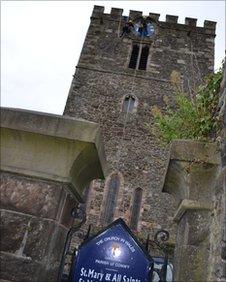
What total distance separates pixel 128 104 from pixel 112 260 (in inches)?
579

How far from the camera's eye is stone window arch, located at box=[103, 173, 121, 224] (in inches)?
580

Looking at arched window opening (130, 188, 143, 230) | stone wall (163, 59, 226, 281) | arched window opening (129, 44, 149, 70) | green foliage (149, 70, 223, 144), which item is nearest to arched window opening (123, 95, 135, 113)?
arched window opening (129, 44, 149, 70)

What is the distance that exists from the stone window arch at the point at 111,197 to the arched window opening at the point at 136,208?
0.78 meters

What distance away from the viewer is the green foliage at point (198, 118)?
2844mm

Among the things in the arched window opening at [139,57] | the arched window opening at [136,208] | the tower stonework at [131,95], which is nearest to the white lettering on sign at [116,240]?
the tower stonework at [131,95]

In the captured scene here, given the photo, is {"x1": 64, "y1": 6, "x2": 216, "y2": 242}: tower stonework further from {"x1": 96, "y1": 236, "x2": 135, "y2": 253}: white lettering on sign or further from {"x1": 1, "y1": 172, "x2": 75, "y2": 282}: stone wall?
{"x1": 1, "y1": 172, "x2": 75, "y2": 282}: stone wall

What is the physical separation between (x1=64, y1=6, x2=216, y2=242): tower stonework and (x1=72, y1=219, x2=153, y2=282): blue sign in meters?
11.3

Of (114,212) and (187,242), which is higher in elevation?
(114,212)

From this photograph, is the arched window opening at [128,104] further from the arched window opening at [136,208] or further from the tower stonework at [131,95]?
the arched window opening at [136,208]

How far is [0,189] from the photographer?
248 centimetres

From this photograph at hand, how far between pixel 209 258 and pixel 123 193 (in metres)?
12.9

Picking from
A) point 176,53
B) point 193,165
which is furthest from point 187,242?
point 176,53

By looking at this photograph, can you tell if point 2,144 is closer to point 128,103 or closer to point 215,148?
point 215,148

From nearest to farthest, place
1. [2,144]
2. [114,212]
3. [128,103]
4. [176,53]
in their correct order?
1. [2,144]
2. [114,212]
3. [128,103]
4. [176,53]
